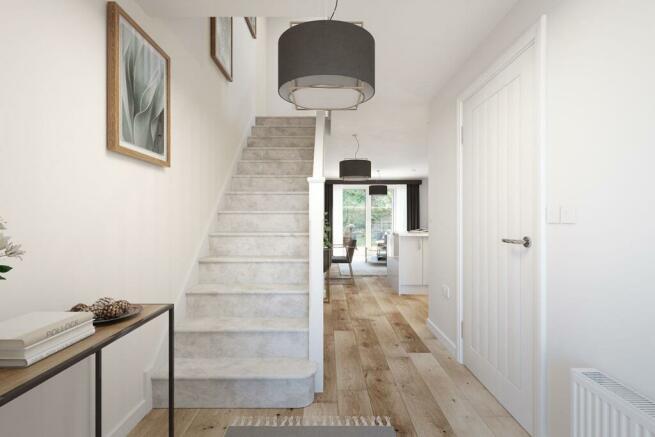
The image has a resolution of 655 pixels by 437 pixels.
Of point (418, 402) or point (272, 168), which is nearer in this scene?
point (418, 402)

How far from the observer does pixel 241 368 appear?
88.0 inches

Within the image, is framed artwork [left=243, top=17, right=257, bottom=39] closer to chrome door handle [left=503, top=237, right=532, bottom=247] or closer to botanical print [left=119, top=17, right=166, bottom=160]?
botanical print [left=119, top=17, right=166, bottom=160]

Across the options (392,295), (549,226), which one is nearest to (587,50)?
Result: (549,226)

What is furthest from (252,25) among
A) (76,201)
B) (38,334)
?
(38,334)

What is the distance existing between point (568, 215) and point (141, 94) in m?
2.16

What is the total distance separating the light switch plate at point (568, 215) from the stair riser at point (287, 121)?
147 inches

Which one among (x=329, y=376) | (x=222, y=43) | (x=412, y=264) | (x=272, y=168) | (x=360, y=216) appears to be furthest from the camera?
(x=360, y=216)

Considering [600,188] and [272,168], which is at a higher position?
[272,168]

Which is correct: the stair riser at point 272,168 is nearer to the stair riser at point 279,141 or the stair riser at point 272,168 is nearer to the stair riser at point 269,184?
the stair riser at point 269,184

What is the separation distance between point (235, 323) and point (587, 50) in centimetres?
238

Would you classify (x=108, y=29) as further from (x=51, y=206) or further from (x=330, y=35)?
(x=330, y=35)

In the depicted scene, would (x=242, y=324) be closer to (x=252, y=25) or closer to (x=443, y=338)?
Result: (x=443, y=338)

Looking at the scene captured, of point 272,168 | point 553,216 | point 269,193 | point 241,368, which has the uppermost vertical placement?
point 272,168

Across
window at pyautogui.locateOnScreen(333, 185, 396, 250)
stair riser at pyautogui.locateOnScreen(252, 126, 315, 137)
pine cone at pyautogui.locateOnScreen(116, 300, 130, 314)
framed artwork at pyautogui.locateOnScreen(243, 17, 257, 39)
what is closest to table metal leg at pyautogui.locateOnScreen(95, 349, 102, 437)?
pine cone at pyautogui.locateOnScreen(116, 300, 130, 314)
